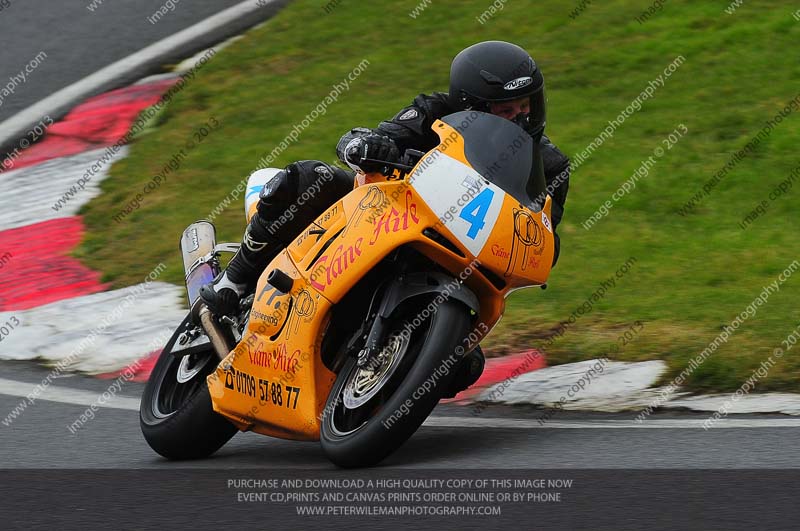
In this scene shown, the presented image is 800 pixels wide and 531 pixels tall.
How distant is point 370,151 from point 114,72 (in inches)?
348

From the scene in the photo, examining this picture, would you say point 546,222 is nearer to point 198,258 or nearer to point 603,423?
point 603,423

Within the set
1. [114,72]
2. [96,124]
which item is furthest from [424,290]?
[114,72]

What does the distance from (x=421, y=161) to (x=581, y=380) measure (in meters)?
1.87

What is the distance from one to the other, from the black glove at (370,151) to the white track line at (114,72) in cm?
775

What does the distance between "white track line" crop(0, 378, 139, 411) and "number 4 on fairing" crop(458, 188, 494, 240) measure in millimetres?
2454

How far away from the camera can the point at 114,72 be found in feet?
43.2

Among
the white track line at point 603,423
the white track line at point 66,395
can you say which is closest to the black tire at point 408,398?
the white track line at point 603,423

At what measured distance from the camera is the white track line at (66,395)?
6.56m

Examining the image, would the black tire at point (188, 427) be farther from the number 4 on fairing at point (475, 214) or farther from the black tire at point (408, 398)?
the number 4 on fairing at point (475, 214)

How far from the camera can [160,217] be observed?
1011 centimetres

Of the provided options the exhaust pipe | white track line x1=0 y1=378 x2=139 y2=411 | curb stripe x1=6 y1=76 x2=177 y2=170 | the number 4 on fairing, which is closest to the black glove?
the number 4 on fairing

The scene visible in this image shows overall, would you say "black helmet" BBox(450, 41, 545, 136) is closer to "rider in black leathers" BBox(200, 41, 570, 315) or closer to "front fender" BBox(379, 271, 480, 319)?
"rider in black leathers" BBox(200, 41, 570, 315)

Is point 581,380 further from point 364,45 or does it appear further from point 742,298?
point 364,45

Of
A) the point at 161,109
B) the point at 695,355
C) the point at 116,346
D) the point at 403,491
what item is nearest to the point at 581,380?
the point at 695,355
